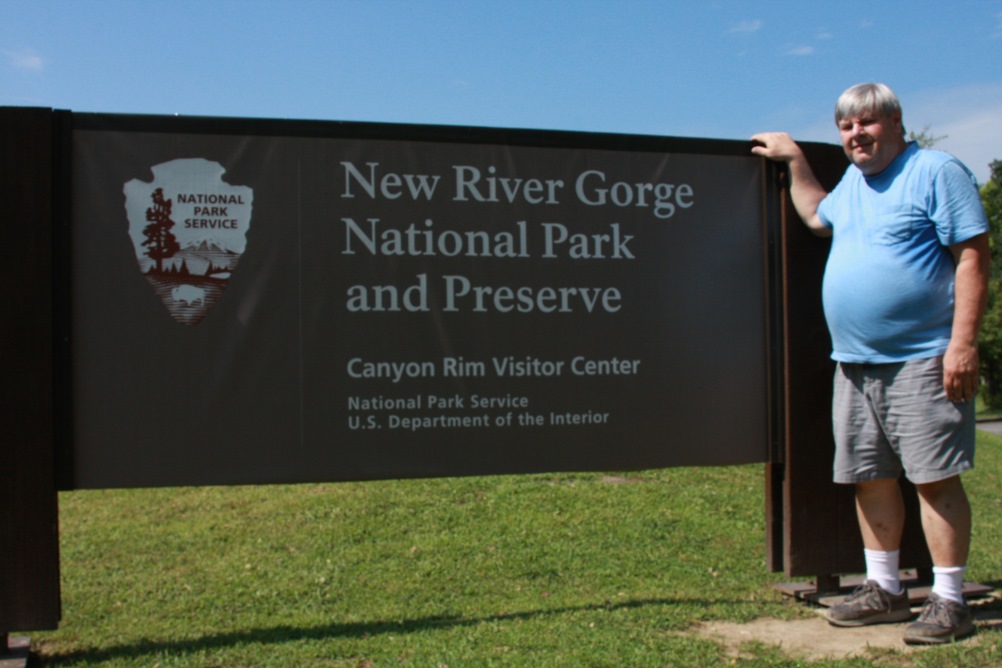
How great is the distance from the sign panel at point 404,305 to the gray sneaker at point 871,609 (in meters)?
0.79

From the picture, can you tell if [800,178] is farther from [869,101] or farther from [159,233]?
[159,233]

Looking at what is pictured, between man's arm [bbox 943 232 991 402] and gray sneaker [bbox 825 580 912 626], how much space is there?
931 mm

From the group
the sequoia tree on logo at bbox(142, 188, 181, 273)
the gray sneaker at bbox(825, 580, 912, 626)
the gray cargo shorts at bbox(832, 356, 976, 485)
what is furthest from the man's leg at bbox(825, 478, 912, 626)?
the sequoia tree on logo at bbox(142, 188, 181, 273)

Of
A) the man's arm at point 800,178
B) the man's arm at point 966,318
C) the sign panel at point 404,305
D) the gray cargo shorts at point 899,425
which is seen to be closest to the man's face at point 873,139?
the man's arm at point 800,178

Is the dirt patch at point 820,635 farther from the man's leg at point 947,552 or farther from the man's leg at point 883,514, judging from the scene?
the man's leg at point 883,514

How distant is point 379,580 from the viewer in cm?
508

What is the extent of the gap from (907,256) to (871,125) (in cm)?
56

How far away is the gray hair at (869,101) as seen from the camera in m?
3.76

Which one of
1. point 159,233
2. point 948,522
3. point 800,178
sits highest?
point 800,178

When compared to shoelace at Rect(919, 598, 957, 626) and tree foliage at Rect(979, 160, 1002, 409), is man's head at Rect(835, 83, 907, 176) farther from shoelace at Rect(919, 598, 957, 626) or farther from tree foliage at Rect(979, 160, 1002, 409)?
tree foliage at Rect(979, 160, 1002, 409)

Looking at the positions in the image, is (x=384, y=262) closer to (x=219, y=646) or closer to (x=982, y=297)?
(x=219, y=646)

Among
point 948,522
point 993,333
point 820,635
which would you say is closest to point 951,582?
point 948,522

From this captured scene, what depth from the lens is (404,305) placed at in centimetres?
404

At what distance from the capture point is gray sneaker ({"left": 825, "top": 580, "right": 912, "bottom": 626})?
3.90 m
